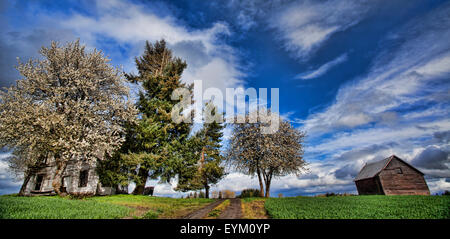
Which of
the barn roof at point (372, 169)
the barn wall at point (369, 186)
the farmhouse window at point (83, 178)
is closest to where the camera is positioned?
the farmhouse window at point (83, 178)

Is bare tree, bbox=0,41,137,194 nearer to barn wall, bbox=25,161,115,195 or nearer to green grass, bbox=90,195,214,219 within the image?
barn wall, bbox=25,161,115,195

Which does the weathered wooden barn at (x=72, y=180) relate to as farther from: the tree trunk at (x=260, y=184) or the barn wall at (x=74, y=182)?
the tree trunk at (x=260, y=184)

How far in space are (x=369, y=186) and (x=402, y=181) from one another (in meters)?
4.98

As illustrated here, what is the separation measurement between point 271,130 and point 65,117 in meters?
25.3

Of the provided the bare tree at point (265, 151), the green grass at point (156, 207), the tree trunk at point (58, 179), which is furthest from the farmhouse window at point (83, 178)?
the bare tree at point (265, 151)

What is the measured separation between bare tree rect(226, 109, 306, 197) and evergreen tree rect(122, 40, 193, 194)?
8860mm

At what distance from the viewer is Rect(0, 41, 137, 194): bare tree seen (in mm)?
16500

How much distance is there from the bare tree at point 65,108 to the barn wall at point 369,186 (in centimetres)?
4025

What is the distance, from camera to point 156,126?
21.7 metres

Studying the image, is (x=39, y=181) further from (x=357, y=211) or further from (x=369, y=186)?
(x=369, y=186)

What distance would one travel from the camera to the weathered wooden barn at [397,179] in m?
31.1

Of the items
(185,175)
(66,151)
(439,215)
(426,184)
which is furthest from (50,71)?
(426,184)

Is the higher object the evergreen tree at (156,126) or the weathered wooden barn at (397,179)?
the evergreen tree at (156,126)

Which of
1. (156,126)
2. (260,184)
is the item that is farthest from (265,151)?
(156,126)
